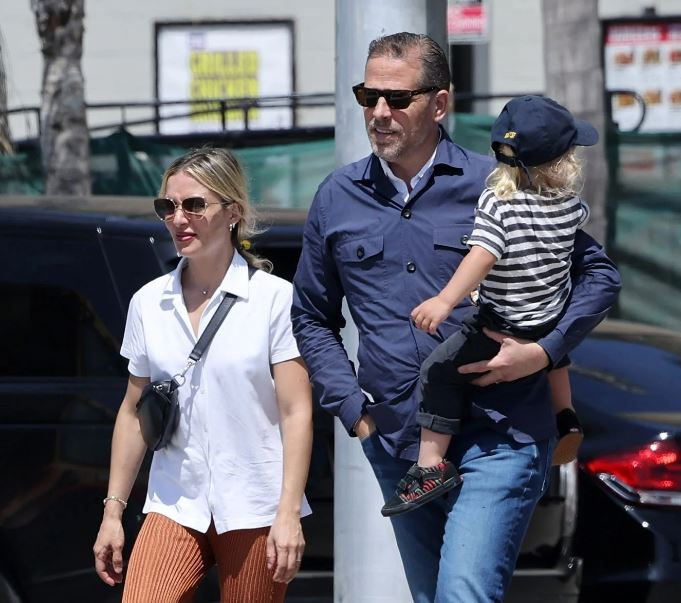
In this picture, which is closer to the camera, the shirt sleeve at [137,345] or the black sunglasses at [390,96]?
the black sunglasses at [390,96]

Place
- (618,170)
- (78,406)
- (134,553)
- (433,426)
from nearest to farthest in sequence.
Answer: (433,426)
(134,553)
(78,406)
(618,170)

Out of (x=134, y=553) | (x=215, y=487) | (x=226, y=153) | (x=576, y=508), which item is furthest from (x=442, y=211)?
(x=576, y=508)

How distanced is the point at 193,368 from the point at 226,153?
613 mm

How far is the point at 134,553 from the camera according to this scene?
3580 mm

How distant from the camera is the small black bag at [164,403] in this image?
357 centimetres

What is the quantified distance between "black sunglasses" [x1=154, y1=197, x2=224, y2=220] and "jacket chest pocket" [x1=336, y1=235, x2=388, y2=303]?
409mm

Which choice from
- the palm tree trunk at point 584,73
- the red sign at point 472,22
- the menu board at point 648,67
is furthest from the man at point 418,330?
the menu board at point 648,67

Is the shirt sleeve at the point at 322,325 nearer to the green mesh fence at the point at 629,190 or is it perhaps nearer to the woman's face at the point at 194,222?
the woman's face at the point at 194,222

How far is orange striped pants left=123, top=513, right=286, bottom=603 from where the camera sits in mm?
3525

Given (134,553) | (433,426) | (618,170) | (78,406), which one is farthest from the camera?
(618,170)

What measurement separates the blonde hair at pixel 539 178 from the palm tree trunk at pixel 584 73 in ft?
22.2

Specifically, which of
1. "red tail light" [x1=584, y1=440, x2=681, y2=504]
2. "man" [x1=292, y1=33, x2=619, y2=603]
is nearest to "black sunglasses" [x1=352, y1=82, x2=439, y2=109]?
"man" [x1=292, y1=33, x2=619, y2=603]

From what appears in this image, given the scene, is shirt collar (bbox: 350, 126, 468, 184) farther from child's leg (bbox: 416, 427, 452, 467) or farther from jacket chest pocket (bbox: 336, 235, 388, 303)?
child's leg (bbox: 416, 427, 452, 467)

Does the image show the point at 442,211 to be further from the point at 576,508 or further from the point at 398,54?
the point at 576,508
